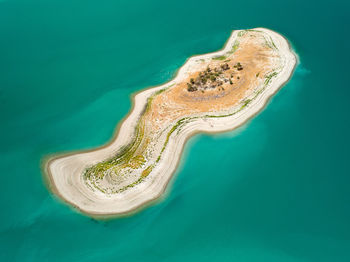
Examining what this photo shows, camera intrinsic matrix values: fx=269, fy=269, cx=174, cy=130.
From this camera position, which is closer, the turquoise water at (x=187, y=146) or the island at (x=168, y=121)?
the turquoise water at (x=187, y=146)

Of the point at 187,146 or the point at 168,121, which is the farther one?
the point at 168,121

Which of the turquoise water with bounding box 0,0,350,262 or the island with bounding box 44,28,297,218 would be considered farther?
the island with bounding box 44,28,297,218

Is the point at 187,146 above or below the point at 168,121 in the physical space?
below
